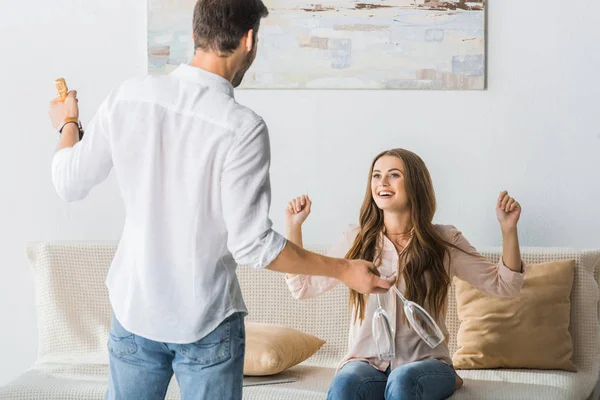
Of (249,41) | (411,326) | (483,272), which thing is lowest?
(411,326)

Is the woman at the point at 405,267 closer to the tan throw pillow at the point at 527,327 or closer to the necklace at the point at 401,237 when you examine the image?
the necklace at the point at 401,237

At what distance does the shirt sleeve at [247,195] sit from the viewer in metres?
1.49

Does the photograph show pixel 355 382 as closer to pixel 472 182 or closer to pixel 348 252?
pixel 348 252

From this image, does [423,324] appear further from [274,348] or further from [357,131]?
[357,131]

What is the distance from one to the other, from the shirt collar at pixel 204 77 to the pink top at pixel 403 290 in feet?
3.27

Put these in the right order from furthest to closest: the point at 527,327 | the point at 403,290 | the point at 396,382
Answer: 1. the point at 527,327
2. the point at 403,290
3. the point at 396,382

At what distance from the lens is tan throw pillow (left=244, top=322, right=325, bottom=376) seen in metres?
2.60

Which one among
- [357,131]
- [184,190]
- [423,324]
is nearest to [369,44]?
[357,131]

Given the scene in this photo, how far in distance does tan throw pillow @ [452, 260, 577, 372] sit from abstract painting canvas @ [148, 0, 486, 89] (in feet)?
2.38

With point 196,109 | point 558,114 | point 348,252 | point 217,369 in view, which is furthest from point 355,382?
point 558,114

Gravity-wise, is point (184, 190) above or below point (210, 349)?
above

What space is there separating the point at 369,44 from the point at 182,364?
1.80m

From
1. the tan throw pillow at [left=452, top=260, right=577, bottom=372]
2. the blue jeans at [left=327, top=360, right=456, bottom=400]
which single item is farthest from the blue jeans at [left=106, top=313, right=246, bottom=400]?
the tan throw pillow at [left=452, top=260, right=577, bottom=372]

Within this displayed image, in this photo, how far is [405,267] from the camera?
2.45 m
